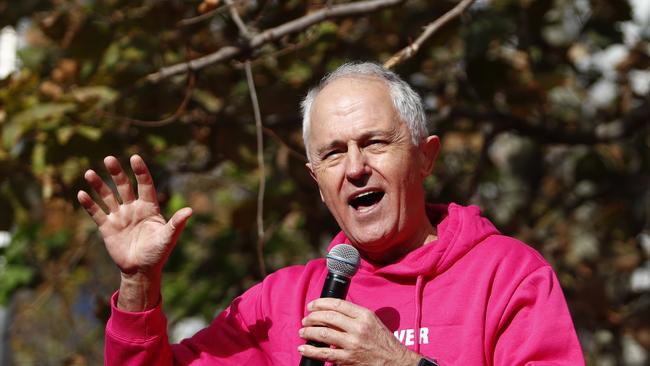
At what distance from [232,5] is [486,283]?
203cm

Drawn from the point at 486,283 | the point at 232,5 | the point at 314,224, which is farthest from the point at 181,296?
the point at 486,283

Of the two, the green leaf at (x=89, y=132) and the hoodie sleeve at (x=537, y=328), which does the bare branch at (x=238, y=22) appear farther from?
the hoodie sleeve at (x=537, y=328)

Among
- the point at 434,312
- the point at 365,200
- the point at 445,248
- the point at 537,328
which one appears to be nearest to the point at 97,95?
the point at 365,200

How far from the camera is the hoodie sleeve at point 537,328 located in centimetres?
243

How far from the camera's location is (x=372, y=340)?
238cm

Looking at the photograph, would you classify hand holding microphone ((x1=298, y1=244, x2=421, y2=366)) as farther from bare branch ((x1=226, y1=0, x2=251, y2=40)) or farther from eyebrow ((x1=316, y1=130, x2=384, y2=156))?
bare branch ((x1=226, y1=0, x2=251, y2=40))

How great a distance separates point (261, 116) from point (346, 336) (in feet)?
9.34

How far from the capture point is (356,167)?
8.82 ft

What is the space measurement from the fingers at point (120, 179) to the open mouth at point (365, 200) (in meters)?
0.54

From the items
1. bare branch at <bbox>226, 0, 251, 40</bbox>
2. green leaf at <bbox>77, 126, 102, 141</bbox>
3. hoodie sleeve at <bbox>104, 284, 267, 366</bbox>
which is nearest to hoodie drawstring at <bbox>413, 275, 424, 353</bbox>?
hoodie sleeve at <bbox>104, 284, 267, 366</bbox>

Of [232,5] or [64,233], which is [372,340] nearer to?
[232,5]

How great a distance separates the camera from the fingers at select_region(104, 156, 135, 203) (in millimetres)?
2674

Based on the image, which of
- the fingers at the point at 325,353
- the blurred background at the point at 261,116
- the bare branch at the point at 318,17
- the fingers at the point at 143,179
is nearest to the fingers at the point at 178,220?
the fingers at the point at 143,179

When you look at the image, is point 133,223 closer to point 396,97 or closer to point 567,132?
point 396,97
